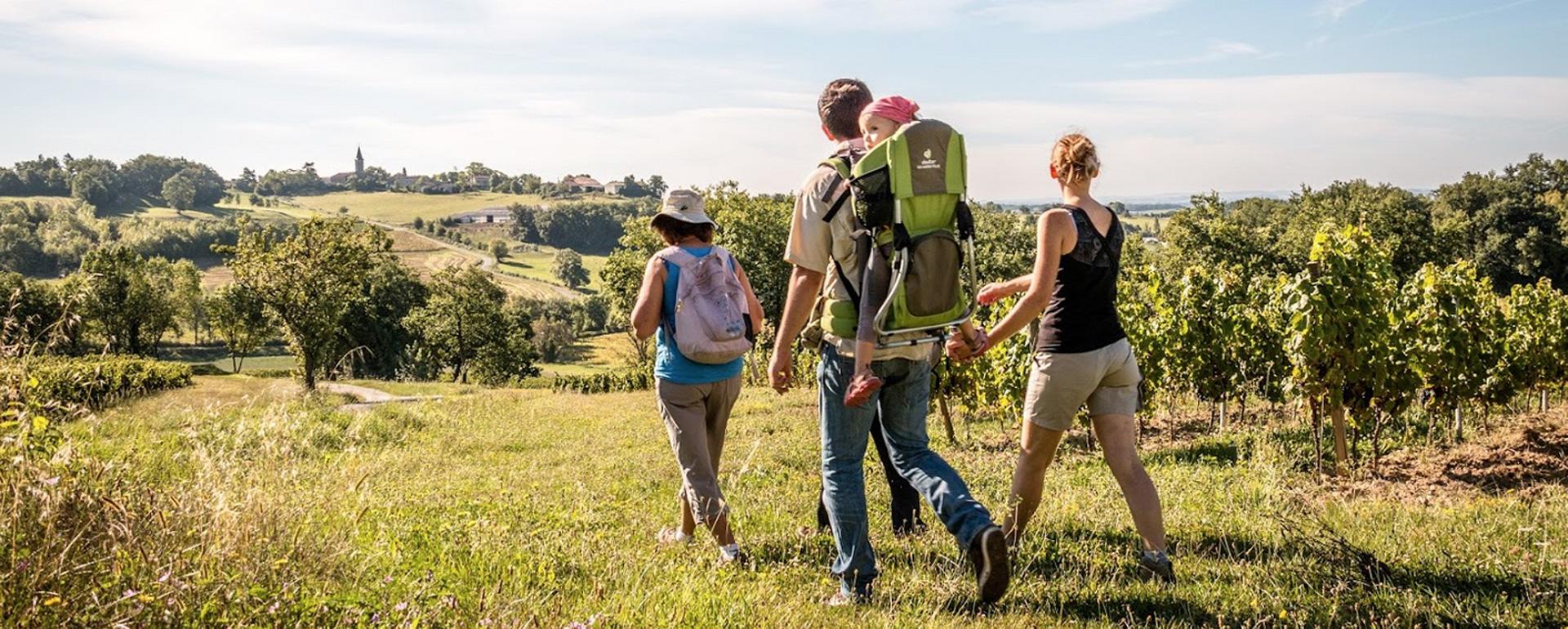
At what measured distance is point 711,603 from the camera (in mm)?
3318

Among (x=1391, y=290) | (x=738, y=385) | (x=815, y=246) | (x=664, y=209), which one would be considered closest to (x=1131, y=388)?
(x=815, y=246)

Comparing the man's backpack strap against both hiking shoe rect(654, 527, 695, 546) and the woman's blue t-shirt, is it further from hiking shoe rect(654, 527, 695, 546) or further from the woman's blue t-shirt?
hiking shoe rect(654, 527, 695, 546)

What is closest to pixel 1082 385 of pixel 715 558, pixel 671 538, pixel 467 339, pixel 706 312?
pixel 706 312

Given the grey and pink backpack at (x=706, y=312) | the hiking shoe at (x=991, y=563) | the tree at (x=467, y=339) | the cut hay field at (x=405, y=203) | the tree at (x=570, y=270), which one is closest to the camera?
the hiking shoe at (x=991, y=563)

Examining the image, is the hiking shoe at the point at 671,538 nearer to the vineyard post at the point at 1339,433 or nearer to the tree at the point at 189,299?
the vineyard post at the point at 1339,433

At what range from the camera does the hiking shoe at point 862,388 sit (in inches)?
141

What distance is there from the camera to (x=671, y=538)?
4.80 m

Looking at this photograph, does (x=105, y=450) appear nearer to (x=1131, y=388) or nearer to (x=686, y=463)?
(x=686, y=463)

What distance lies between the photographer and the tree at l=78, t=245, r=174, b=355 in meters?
53.0

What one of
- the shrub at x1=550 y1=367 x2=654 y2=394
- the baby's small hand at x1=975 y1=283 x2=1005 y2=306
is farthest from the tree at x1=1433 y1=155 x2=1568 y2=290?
the baby's small hand at x1=975 y1=283 x2=1005 y2=306

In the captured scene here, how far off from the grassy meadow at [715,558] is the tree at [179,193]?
182m

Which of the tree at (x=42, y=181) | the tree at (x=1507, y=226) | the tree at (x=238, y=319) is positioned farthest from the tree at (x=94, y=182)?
the tree at (x=1507, y=226)

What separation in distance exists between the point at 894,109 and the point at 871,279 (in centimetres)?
74

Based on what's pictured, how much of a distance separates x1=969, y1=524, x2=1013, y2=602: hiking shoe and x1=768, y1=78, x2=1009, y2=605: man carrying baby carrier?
269 millimetres
